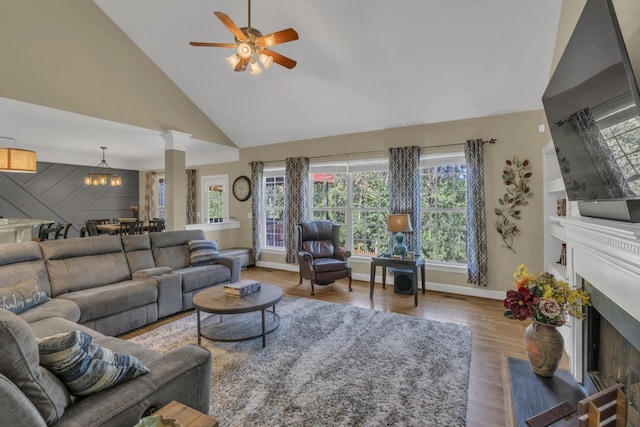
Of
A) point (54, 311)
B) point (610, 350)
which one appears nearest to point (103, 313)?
point (54, 311)

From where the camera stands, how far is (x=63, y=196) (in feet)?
23.8

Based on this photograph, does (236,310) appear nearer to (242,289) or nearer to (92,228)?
(242,289)

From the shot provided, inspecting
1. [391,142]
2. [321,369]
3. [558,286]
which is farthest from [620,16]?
[391,142]

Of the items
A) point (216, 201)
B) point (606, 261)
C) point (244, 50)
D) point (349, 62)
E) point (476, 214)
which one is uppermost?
point (349, 62)

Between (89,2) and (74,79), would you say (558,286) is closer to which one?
(74,79)

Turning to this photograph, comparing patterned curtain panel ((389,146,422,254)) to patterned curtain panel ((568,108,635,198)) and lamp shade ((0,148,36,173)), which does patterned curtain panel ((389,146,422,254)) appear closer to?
patterned curtain panel ((568,108,635,198))

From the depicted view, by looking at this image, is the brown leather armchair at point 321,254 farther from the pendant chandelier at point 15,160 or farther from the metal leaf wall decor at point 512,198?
the pendant chandelier at point 15,160

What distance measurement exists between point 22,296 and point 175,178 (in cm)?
318

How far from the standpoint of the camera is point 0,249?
8.77 feet

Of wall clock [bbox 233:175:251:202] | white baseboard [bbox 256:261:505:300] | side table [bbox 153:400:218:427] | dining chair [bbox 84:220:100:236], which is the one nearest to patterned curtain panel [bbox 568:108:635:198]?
side table [bbox 153:400:218:427]

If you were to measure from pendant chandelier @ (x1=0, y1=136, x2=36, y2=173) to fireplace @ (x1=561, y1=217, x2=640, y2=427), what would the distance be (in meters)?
4.62

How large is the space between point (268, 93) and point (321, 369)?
407 cm

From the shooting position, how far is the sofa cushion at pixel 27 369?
96cm

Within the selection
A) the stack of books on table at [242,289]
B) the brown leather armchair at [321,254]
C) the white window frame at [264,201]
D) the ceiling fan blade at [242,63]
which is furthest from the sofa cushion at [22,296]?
the white window frame at [264,201]
